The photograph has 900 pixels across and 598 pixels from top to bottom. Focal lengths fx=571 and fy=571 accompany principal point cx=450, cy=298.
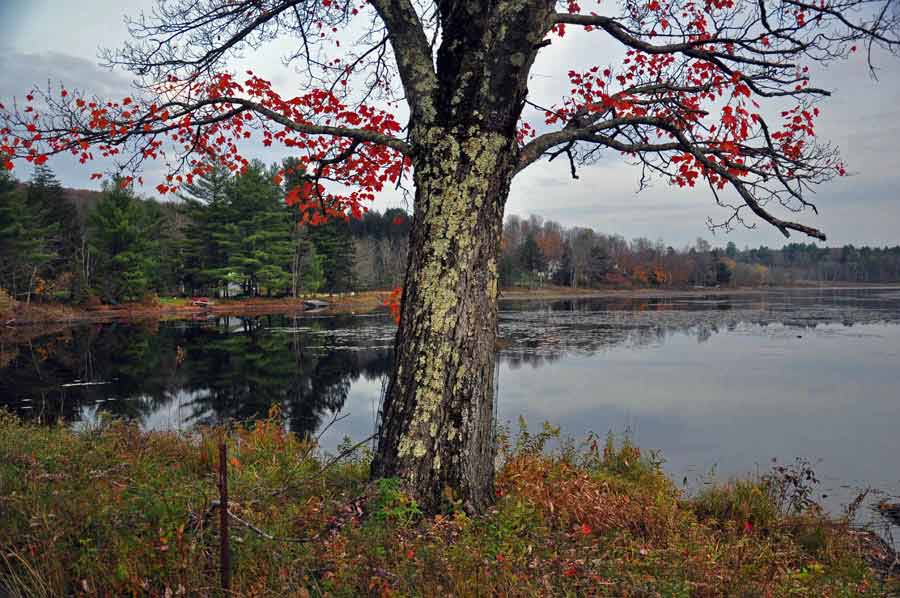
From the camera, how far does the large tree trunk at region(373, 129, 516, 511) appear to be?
3.91 metres

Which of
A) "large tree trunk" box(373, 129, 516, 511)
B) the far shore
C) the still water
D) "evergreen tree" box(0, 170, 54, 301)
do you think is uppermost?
"evergreen tree" box(0, 170, 54, 301)

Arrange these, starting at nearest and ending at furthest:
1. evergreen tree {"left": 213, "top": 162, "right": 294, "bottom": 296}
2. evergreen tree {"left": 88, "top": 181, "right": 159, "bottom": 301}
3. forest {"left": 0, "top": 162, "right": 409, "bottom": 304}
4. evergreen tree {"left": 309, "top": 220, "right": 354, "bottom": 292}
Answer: forest {"left": 0, "top": 162, "right": 409, "bottom": 304} < evergreen tree {"left": 88, "top": 181, "right": 159, "bottom": 301} < evergreen tree {"left": 213, "top": 162, "right": 294, "bottom": 296} < evergreen tree {"left": 309, "top": 220, "right": 354, "bottom": 292}

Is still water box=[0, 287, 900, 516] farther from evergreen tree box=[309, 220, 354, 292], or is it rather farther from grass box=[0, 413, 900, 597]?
evergreen tree box=[309, 220, 354, 292]

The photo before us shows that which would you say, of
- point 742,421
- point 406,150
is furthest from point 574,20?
point 742,421

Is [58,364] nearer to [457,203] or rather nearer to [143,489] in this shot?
[143,489]

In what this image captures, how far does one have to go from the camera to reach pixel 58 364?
19.1 metres

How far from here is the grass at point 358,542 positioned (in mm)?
2949

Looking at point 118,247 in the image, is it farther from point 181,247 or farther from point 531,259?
point 531,259

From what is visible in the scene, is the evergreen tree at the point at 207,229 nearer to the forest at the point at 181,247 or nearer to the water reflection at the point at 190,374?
the forest at the point at 181,247

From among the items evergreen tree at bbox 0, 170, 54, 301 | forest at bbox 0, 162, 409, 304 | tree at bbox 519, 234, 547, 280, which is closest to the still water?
evergreen tree at bbox 0, 170, 54, 301

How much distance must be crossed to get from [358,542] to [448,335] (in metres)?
1.42

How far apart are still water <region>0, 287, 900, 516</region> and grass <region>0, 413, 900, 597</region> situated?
307cm

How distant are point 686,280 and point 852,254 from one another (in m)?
71.2

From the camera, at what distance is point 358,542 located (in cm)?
333
